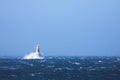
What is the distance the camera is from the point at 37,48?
196875 mm

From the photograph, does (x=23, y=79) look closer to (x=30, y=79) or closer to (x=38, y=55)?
(x=30, y=79)

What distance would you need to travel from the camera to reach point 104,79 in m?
65.9

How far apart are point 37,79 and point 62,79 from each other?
3787 mm

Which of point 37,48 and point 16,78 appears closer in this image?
point 16,78

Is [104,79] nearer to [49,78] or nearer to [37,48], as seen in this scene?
[49,78]

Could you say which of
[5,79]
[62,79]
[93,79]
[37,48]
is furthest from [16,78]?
[37,48]

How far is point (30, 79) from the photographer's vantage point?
6538 cm

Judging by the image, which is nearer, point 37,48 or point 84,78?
point 84,78

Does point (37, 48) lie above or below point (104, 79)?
above

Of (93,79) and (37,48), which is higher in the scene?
(37,48)

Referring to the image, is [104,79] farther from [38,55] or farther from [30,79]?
[38,55]

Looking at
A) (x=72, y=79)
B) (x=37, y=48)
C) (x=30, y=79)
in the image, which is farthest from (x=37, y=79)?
(x=37, y=48)

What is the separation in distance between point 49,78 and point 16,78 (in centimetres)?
515

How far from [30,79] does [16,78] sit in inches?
126
